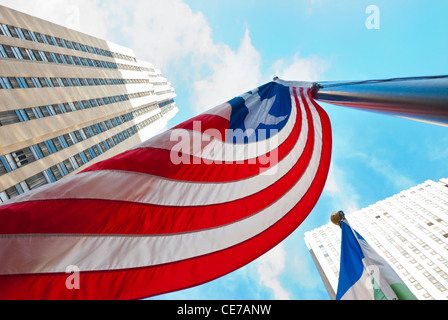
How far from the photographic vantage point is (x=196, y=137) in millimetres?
5438

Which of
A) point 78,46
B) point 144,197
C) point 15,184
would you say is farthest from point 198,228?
point 78,46

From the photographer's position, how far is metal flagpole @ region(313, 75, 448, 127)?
2406mm

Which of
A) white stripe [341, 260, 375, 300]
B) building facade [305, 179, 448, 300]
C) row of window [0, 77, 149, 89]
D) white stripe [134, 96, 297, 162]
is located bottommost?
building facade [305, 179, 448, 300]

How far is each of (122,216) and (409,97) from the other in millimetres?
4662

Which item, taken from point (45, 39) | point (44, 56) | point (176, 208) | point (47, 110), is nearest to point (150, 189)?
point (176, 208)

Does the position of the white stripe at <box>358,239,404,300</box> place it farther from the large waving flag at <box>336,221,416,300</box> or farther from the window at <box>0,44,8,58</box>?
the window at <box>0,44,8,58</box>

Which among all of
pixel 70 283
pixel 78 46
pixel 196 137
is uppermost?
pixel 78 46

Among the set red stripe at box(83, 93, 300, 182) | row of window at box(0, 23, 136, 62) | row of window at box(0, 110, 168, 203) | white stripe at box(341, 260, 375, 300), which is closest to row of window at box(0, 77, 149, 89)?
row of window at box(0, 23, 136, 62)

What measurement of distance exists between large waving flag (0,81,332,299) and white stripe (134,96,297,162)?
0.03 metres
